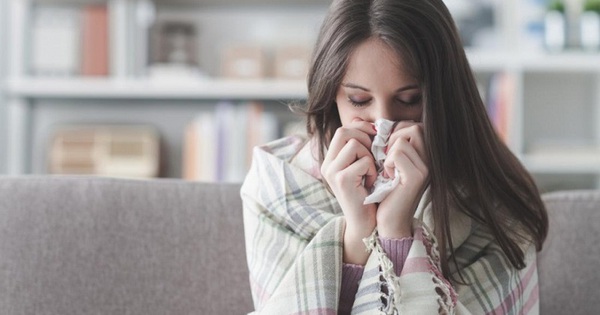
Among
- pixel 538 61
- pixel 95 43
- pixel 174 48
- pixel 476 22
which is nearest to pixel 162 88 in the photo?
pixel 174 48

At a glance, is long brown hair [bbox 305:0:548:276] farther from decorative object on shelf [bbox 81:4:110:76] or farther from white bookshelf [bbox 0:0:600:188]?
decorative object on shelf [bbox 81:4:110:76]

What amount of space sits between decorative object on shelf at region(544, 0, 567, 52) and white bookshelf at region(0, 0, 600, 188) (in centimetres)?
4

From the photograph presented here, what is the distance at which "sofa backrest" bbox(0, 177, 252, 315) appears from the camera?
1232 millimetres

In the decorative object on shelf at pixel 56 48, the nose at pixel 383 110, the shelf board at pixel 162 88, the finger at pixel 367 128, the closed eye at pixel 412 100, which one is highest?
the decorative object on shelf at pixel 56 48

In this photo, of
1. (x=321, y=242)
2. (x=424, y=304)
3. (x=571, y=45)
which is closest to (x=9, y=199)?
(x=321, y=242)

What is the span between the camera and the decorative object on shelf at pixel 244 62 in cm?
274

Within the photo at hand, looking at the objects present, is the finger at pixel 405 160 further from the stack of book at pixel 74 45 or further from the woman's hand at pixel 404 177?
the stack of book at pixel 74 45

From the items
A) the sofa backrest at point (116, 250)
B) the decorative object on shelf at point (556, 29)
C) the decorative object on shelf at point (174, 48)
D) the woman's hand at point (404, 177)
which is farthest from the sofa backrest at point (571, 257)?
the decorative object on shelf at point (174, 48)

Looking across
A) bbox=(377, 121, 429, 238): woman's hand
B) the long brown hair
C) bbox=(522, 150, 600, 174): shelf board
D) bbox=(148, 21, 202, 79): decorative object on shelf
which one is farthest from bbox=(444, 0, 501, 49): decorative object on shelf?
bbox=(377, 121, 429, 238): woman's hand

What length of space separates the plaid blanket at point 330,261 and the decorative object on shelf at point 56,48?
1.72m

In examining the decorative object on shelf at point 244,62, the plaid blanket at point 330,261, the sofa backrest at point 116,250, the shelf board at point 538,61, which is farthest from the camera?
the decorative object on shelf at point 244,62

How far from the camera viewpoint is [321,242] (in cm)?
108

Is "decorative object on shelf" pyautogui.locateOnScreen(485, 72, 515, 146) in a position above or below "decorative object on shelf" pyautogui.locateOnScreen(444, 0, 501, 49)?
below

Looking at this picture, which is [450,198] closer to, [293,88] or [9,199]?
[9,199]
